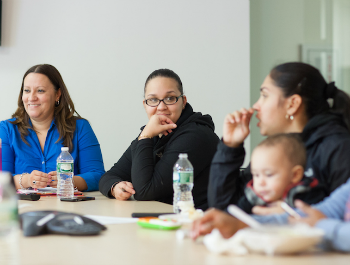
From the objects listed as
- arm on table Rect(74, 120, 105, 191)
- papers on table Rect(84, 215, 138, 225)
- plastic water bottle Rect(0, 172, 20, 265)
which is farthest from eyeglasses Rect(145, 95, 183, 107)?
plastic water bottle Rect(0, 172, 20, 265)

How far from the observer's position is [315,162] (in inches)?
52.8

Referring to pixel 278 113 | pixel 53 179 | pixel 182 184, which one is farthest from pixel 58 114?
pixel 278 113

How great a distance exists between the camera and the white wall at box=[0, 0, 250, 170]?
370 cm

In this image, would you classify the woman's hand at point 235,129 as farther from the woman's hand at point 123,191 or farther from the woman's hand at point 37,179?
the woman's hand at point 37,179

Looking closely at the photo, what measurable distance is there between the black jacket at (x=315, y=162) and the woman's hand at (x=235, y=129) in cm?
3

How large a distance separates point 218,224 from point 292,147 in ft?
1.38

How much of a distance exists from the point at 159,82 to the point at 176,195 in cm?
72

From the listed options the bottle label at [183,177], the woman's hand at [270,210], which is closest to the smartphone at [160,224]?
the woman's hand at [270,210]

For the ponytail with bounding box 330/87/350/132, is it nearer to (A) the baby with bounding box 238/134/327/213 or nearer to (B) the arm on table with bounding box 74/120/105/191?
(A) the baby with bounding box 238/134/327/213

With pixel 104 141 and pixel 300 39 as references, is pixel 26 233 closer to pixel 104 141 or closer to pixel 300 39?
pixel 104 141

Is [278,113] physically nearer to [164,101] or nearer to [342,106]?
Result: [342,106]

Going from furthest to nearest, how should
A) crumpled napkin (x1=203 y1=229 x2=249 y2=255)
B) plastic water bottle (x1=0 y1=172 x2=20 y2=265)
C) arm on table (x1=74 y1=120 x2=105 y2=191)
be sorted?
arm on table (x1=74 y1=120 x2=105 y2=191) → crumpled napkin (x1=203 y1=229 x2=249 y2=255) → plastic water bottle (x1=0 y1=172 x2=20 y2=265)

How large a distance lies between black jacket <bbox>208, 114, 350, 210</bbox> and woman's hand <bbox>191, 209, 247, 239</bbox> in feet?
1.39

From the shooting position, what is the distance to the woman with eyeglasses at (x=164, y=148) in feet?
6.49
